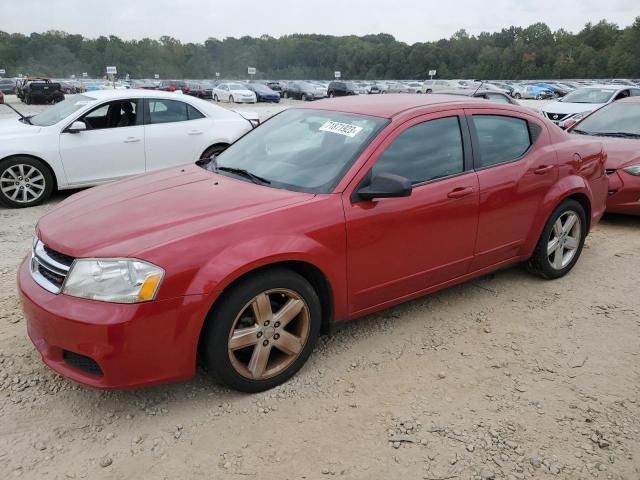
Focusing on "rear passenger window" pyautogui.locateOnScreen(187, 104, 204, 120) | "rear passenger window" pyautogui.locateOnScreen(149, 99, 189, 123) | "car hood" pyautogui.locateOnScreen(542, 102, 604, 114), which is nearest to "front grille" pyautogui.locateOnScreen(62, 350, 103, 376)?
"rear passenger window" pyautogui.locateOnScreen(149, 99, 189, 123)

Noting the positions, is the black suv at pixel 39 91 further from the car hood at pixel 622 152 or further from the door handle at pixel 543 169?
the door handle at pixel 543 169

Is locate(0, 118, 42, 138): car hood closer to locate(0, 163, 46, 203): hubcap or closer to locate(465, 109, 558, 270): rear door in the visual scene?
locate(0, 163, 46, 203): hubcap

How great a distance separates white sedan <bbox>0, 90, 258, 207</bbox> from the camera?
6.68 metres

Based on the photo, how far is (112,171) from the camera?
23.2ft

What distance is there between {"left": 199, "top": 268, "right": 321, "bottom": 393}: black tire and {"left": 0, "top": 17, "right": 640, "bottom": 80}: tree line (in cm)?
9505

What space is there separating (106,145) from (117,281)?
508 centimetres

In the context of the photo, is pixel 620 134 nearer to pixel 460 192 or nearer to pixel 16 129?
pixel 460 192

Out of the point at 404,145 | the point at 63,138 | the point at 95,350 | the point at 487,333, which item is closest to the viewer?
the point at 95,350

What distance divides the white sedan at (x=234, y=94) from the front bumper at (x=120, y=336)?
3573cm

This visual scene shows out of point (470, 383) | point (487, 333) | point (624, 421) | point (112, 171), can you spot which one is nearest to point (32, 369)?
point (470, 383)

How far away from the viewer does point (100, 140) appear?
6.94 metres

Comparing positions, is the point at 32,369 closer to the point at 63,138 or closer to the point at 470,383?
the point at 470,383

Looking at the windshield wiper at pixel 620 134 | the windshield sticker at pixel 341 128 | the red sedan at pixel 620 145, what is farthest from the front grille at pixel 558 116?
the windshield sticker at pixel 341 128

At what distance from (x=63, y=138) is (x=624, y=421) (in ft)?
22.2
